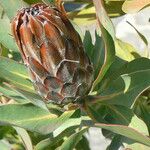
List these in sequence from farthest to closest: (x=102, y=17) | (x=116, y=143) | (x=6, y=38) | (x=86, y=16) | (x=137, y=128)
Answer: (x=86, y=16) → (x=116, y=143) → (x=6, y=38) → (x=137, y=128) → (x=102, y=17)

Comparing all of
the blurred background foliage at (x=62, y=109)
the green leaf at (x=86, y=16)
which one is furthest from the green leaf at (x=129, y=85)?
the green leaf at (x=86, y=16)

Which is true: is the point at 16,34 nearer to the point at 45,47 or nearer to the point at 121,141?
the point at 45,47

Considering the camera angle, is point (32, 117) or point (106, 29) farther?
point (32, 117)

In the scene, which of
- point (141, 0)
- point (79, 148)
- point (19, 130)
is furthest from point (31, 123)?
point (79, 148)

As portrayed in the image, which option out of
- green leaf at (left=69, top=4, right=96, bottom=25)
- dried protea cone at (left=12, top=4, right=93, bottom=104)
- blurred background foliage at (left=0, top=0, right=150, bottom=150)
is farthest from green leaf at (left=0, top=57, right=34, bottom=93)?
green leaf at (left=69, top=4, right=96, bottom=25)

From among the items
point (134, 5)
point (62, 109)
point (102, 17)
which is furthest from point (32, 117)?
point (134, 5)

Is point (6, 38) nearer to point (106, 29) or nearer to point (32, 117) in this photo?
point (32, 117)

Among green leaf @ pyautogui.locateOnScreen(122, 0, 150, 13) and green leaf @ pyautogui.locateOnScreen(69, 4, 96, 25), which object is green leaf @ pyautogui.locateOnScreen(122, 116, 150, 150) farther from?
green leaf @ pyautogui.locateOnScreen(69, 4, 96, 25)
